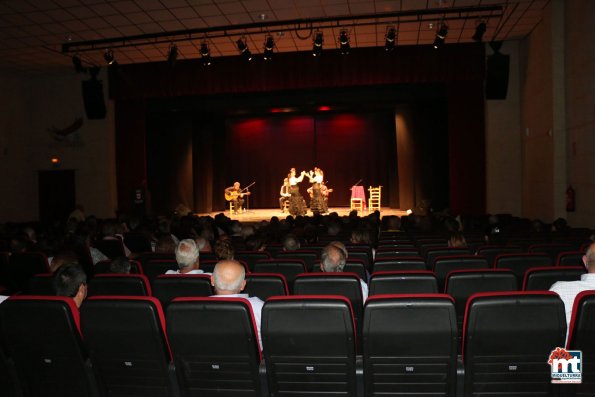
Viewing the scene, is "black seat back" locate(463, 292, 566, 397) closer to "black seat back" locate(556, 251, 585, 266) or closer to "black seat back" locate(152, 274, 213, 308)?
"black seat back" locate(152, 274, 213, 308)

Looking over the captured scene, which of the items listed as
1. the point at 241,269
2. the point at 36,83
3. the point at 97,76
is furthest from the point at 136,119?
the point at 241,269

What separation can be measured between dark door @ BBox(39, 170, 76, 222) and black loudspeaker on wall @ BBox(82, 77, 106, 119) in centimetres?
259

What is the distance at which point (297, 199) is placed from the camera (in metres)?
15.9

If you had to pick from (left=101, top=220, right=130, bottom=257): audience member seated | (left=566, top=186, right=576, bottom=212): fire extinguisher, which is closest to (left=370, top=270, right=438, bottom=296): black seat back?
(left=101, top=220, right=130, bottom=257): audience member seated

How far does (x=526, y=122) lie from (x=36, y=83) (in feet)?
44.5

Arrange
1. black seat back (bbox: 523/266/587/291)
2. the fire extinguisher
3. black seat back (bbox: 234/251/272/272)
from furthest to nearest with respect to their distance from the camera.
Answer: the fire extinguisher, black seat back (bbox: 234/251/272/272), black seat back (bbox: 523/266/587/291)

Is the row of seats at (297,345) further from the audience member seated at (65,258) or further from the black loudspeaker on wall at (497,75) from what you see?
the black loudspeaker on wall at (497,75)

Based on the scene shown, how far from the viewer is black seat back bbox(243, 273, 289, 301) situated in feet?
9.57

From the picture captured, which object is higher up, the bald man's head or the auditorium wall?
the auditorium wall

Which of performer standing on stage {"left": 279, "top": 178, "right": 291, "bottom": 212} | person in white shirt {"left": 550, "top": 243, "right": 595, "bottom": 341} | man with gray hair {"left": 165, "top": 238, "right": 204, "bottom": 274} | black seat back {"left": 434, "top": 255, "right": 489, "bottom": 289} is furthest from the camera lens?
performer standing on stage {"left": 279, "top": 178, "right": 291, "bottom": 212}

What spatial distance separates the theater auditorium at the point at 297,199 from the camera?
2.03 meters

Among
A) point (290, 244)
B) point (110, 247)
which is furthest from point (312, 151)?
point (290, 244)

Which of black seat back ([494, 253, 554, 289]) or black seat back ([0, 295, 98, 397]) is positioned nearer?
black seat back ([0, 295, 98, 397])

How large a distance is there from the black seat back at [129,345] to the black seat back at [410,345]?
0.88 m
